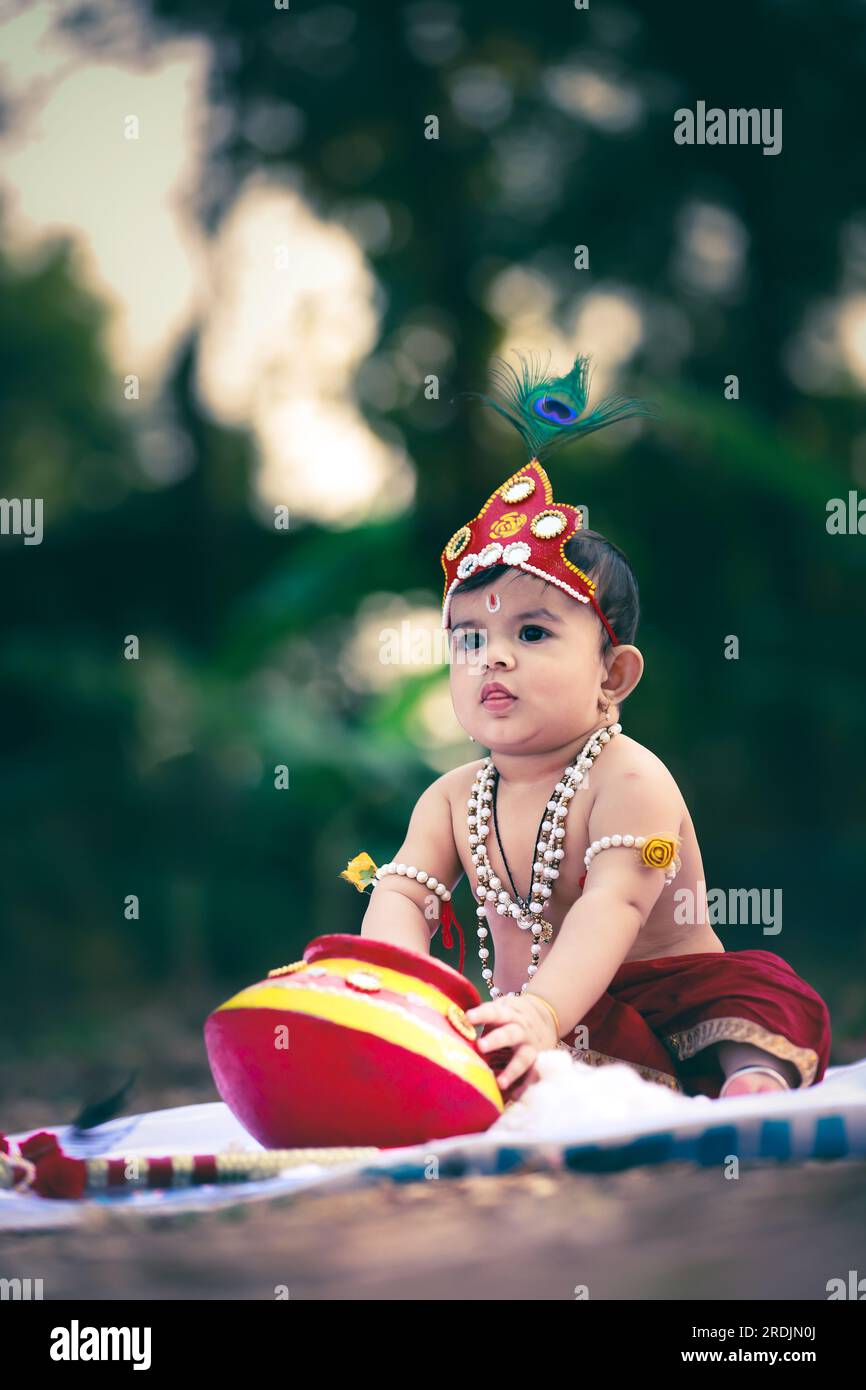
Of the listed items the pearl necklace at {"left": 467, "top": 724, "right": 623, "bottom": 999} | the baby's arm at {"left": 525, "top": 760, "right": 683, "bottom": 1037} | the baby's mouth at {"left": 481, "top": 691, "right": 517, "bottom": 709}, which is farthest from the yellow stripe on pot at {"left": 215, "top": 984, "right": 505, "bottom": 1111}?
the baby's mouth at {"left": 481, "top": 691, "right": 517, "bottom": 709}

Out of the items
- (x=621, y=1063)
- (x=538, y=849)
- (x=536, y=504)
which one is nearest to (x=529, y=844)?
(x=538, y=849)

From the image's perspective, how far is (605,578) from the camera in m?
1.60

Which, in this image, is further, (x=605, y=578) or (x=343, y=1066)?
(x=605, y=578)

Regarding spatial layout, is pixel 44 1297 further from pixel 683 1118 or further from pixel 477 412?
pixel 477 412

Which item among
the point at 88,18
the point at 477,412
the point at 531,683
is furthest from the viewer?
the point at 477,412

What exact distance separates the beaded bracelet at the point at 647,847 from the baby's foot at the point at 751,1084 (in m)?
0.23

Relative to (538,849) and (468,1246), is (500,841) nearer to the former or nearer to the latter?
(538,849)

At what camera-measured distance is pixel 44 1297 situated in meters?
1.17

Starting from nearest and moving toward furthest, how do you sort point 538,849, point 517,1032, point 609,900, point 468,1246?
point 468,1246, point 517,1032, point 609,900, point 538,849

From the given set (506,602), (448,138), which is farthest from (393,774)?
(506,602)

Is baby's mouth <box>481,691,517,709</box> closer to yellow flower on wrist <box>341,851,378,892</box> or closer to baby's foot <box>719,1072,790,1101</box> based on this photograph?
yellow flower on wrist <box>341,851,378,892</box>

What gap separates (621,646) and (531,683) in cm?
15

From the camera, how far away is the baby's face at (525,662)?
60.6 inches

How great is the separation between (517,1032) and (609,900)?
198 mm
